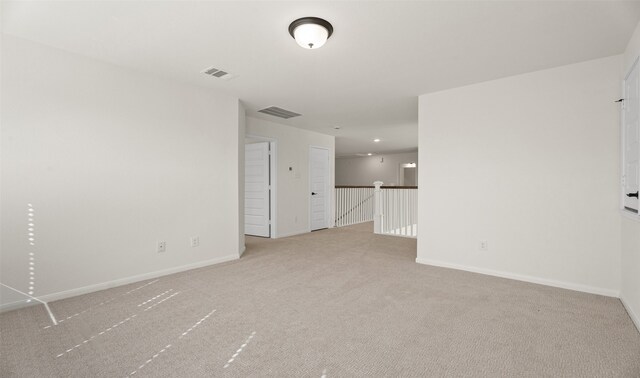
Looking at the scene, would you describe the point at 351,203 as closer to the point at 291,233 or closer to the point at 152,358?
the point at 291,233

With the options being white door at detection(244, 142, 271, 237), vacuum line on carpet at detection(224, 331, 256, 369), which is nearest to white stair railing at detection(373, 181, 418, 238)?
white door at detection(244, 142, 271, 237)

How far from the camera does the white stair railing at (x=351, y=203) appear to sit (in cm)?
794

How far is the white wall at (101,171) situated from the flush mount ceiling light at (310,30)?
2011 millimetres

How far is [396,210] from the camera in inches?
247

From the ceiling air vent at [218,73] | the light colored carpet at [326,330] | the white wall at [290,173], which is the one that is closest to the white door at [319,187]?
the white wall at [290,173]

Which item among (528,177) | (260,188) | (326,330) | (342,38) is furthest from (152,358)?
(260,188)

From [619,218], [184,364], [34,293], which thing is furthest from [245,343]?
[619,218]

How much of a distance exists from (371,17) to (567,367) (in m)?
2.58

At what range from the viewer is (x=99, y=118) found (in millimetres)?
2988

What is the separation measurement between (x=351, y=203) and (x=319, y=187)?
55.8 inches

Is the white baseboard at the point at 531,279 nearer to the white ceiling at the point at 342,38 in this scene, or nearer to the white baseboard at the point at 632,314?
the white baseboard at the point at 632,314

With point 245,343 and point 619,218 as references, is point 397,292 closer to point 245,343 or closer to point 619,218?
point 245,343

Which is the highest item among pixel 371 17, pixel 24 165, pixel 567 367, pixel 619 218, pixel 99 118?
pixel 371 17

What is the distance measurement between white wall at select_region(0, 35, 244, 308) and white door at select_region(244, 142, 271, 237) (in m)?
1.87
